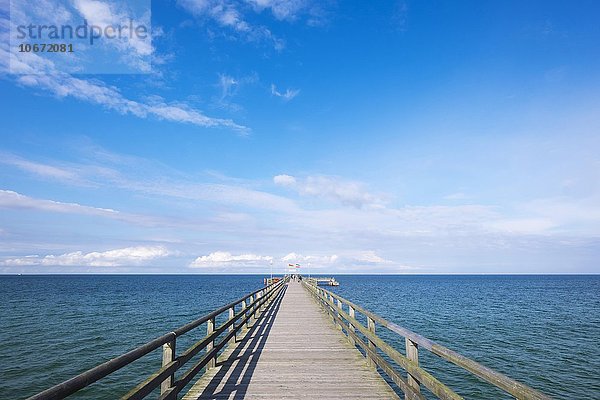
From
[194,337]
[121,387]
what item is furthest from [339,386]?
[194,337]

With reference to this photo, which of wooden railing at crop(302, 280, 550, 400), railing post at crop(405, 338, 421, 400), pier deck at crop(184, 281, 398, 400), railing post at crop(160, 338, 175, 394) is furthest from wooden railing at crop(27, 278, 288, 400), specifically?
railing post at crop(405, 338, 421, 400)

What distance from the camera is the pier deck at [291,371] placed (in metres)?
5.66

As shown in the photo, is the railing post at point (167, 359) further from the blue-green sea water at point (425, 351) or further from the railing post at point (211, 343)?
the blue-green sea water at point (425, 351)

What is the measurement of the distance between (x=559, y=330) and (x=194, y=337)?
25.3m

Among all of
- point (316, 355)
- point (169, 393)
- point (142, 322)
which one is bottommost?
point (142, 322)

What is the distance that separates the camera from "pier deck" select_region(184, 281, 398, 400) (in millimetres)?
5664

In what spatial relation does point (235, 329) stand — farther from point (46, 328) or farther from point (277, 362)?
point (46, 328)

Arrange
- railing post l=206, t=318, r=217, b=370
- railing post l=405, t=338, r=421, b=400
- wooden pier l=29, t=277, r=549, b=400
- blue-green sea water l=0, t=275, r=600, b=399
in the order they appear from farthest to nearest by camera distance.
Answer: blue-green sea water l=0, t=275, r=600, b=399
railing post l=206, t=318, r=217, b=370
railing post l=405, t=338, r=421, b=400
wooden pier l=29, t=277, r=549, b=400

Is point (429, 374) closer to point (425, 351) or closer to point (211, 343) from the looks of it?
point (211, 343)

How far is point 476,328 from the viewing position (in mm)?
24844

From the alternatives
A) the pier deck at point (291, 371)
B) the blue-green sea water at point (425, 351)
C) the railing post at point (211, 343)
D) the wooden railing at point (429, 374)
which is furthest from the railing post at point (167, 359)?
the blue-green sea water at point (425, 351)

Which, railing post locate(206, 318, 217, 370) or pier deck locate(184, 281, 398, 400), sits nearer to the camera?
pier deck locate(184, 281, 398, 400)

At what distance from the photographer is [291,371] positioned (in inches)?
270

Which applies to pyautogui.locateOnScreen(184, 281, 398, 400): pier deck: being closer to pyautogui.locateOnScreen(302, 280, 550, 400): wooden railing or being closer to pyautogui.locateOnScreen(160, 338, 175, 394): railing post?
pyautogui.locateOnScreen(302, 280, 550, 400): wooden railing
